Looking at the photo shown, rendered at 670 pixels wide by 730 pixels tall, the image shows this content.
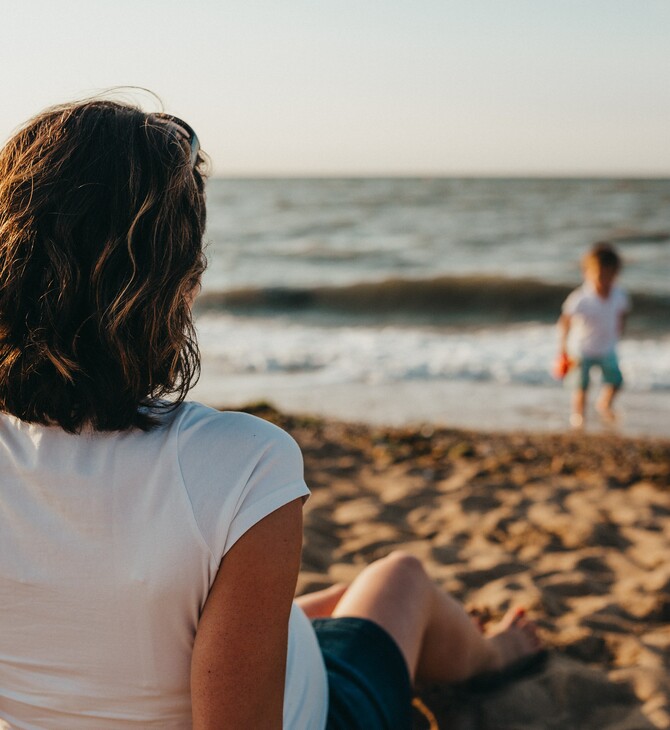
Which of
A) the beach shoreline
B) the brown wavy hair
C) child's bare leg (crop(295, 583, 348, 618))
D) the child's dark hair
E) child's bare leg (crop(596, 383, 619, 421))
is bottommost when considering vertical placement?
the beach shoreline

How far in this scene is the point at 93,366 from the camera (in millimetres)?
1155

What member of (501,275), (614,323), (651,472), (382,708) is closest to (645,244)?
(501,275)

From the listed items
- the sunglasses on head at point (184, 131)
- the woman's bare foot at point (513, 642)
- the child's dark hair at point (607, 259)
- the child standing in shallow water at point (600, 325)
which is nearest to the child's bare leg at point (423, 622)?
the woman's bare foot at point (513, 642)

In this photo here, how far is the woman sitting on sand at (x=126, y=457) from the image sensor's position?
1123mm

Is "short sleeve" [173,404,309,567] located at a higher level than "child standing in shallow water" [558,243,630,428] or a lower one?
higher

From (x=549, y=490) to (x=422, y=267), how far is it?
1422 centimetres

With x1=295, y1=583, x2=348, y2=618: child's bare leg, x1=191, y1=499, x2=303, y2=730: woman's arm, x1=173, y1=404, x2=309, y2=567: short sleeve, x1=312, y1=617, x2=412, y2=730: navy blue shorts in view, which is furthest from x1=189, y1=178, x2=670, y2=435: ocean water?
x1=295, y1=583, x2=348, y2=618: child's bare leg

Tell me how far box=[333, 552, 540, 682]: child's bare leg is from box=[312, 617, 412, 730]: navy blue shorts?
0.05m

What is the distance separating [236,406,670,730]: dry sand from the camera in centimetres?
247

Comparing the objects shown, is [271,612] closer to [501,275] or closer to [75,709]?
[75,709]

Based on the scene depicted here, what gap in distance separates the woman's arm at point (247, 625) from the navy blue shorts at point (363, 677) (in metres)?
0.49

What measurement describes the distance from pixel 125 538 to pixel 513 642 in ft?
6.09

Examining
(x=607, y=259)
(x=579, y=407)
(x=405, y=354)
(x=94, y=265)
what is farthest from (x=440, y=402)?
(x=94, y=265)

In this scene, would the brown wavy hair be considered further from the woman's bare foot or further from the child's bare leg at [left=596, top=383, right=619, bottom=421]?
the child's bare leg at [left=596, top=383, right=619, bottom=421]
